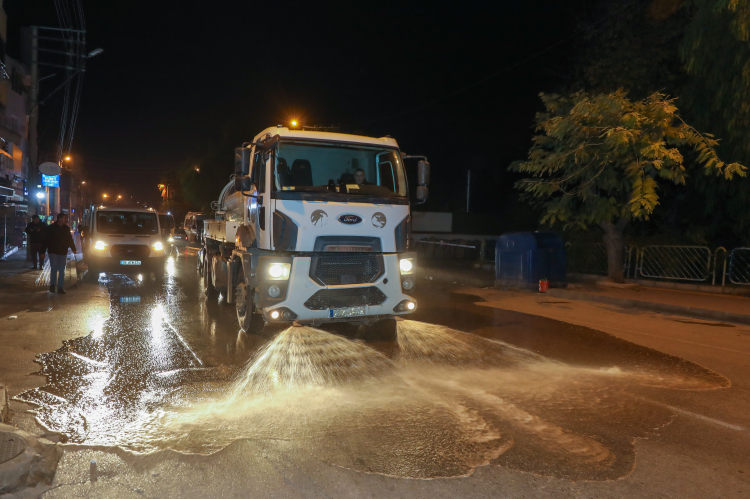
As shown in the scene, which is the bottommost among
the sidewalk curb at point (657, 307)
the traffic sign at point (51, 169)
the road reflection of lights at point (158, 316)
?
the road reflection of lights at point (158, 316)

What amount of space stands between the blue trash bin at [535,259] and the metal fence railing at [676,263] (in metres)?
2.76

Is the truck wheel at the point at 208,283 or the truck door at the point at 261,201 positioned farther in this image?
the truck wheel at the point at 208,283

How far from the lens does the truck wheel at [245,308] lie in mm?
8438

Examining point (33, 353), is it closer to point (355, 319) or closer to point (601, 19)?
point (355, 319)

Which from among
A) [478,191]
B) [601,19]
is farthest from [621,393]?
[478,191]

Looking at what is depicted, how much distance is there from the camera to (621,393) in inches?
238

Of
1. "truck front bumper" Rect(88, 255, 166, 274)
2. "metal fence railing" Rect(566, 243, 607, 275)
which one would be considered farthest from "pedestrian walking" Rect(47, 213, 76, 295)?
"metal fence railing" Rect(566, 243, 607, 275)

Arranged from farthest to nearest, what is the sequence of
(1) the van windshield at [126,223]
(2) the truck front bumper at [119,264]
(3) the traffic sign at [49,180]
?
(3) the traffic sign at [49,180], (1) the van windshield at [126,223], (2) the truck front bumper at [119,264]

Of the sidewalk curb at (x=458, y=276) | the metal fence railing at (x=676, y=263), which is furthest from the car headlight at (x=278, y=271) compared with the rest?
the metal fence railing at (x=676, y=263)

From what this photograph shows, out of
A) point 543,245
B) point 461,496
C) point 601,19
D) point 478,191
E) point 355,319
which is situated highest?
point 601,19

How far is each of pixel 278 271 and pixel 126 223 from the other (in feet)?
35.9

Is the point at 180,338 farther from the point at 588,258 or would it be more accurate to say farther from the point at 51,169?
the point at 51,169

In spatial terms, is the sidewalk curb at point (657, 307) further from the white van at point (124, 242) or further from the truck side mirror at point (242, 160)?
the white van at point (124, 242)

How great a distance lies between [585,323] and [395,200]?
4717 millimetres
